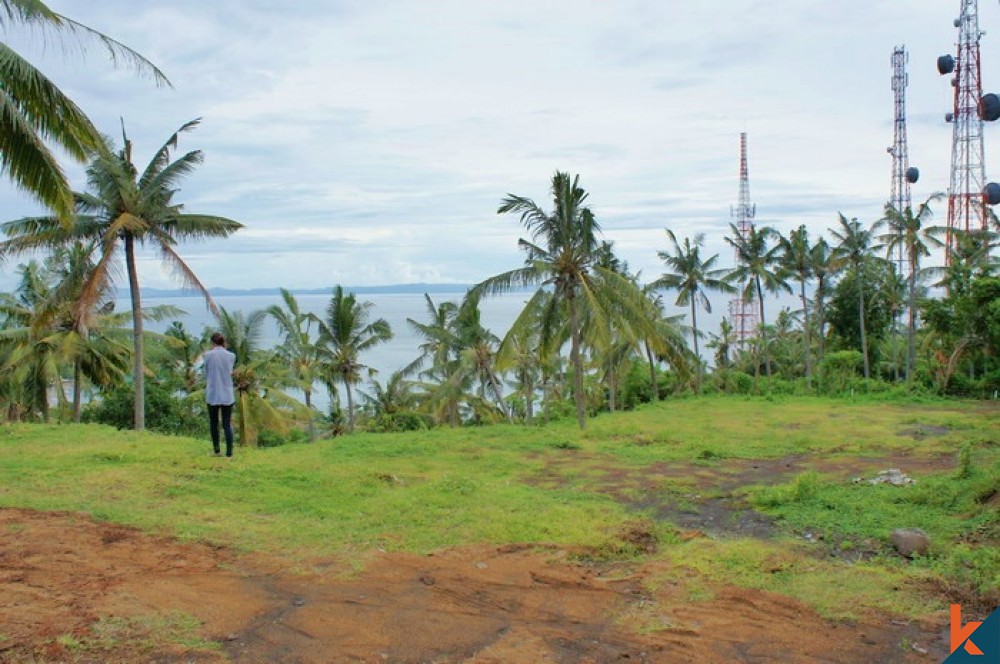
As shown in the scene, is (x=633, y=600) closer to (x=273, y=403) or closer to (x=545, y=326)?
(x=545, y=326)

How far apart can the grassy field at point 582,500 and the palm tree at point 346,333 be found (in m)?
13.1

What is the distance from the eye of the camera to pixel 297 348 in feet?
96.6

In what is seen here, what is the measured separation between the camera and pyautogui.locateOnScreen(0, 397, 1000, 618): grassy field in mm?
7328

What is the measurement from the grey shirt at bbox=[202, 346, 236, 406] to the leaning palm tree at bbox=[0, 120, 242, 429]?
7059 mm

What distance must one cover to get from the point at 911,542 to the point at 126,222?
15.8 metres

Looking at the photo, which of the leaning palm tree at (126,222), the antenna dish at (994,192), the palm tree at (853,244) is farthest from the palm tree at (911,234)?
the leaning palm tree at (126,222)

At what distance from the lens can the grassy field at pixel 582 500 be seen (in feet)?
24.0

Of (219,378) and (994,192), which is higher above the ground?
(994,192)

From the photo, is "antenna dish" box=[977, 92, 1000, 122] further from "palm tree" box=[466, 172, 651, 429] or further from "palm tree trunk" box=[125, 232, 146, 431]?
"palm tree trunk" box=[125, 232, 146, 431]

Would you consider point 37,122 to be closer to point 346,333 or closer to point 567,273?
point 567,273

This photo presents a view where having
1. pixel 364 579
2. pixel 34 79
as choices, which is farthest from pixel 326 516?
pixel 34 79

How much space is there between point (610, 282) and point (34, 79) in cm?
1296

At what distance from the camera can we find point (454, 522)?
8797mm
